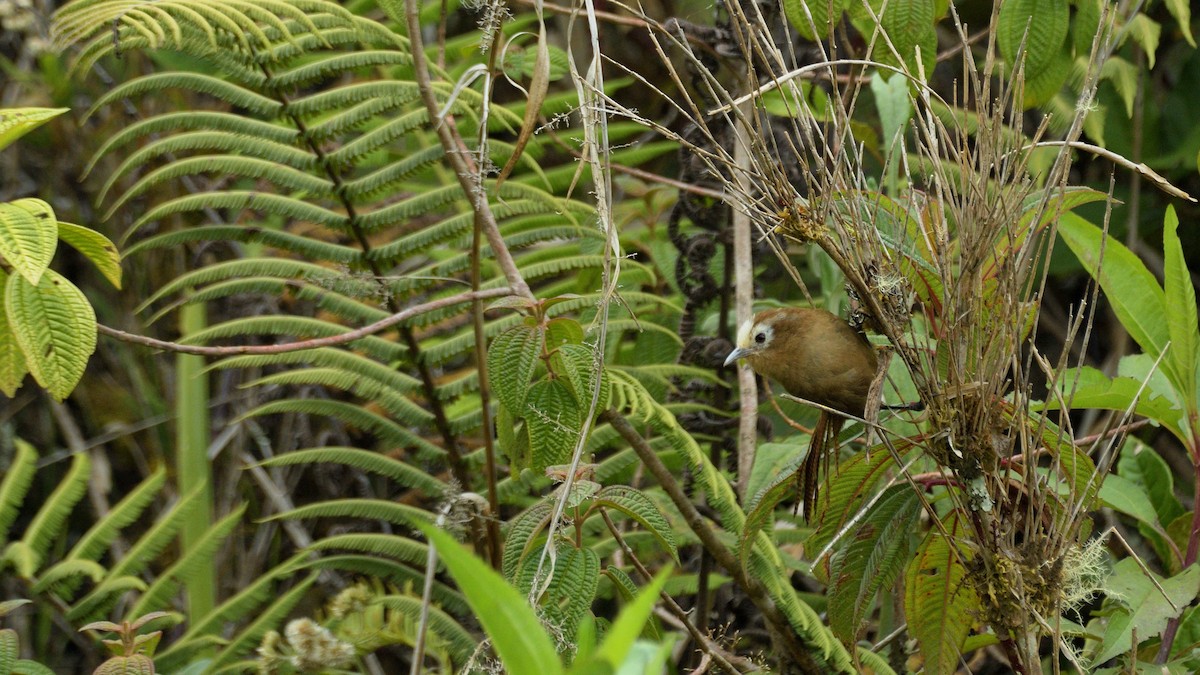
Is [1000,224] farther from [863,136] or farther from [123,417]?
[123,417]

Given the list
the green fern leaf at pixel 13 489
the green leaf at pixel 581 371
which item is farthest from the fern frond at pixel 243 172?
the green leaf at pixel 581 371

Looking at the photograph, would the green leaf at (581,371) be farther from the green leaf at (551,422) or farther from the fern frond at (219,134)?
the fern frond at (219,134)

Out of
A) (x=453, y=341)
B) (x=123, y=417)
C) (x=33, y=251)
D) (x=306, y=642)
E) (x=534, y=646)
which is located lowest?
(x=123, y=417)

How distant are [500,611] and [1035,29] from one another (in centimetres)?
144

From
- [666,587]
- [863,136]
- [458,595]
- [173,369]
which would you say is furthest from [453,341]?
[173,369]

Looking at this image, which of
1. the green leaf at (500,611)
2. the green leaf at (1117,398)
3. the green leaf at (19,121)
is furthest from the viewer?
the green leaf at (1117,398)

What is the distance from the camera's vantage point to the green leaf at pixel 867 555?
5.15 ft

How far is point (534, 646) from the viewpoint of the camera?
821mm

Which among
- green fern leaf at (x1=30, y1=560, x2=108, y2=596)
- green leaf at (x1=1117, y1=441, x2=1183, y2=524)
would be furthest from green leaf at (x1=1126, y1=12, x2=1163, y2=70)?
green fern leaf at (x1=30, y1=560, x2=108, y2=596)

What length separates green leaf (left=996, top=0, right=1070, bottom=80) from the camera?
1764mm

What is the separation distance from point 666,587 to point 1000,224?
125cm

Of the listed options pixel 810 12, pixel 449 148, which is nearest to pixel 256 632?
pixel 449 148

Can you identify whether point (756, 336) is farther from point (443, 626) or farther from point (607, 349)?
point (443, 626)

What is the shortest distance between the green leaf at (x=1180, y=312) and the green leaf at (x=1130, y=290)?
0.13 ft
